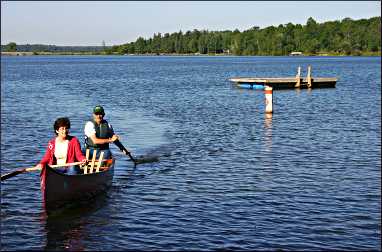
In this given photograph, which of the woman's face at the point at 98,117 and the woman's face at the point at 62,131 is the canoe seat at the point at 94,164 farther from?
the woman's face at the point at 62,131

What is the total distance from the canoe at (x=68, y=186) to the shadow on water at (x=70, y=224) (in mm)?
198

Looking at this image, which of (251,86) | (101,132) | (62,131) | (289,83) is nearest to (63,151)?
(62,131)

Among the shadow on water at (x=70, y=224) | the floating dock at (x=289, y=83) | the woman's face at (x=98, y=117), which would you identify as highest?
the woman's face at (x=98, y=117)

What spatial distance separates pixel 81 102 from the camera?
5244 cm

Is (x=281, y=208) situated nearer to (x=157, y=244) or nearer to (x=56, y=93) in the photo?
→ (x=157, y=244)

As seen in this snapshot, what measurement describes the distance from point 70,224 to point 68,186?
1.11 meters

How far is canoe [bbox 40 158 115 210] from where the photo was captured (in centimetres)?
1433

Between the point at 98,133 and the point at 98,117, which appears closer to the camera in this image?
the point at 98,117

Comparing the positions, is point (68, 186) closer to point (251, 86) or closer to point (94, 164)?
point (94, 164)

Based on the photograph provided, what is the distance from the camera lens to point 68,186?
599 inches

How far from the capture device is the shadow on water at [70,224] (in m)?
13.1

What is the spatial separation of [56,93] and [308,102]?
91.1 feet

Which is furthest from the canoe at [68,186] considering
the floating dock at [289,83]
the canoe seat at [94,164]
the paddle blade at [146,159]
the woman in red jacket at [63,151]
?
the floating dock at [289,83]

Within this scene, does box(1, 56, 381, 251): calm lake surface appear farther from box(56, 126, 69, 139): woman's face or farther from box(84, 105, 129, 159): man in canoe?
box(56, 126, 69, 139): woman's face
